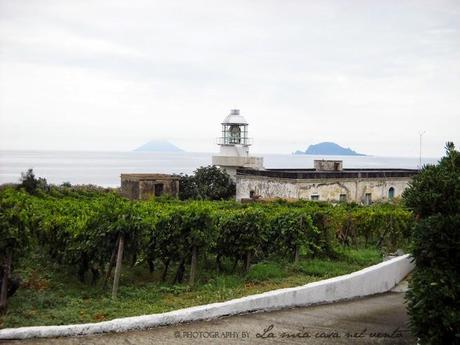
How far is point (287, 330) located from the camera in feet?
28.4

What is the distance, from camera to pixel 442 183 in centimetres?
741

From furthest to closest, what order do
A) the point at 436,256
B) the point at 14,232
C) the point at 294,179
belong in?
1. the point at 294,179
2. the point at 14,232
3. the point at 436,256

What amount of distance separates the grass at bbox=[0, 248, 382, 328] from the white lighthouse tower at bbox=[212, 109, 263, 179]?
92.4 ft

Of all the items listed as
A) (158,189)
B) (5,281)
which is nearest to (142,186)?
(158,189)

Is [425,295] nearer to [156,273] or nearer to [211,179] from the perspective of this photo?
[156,273]

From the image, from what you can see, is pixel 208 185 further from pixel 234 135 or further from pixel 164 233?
pixel 164 233

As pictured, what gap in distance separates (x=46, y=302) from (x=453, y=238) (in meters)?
6.74

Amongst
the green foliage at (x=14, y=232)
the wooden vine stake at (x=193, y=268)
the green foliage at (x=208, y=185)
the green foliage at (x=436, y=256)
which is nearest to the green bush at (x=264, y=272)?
the wooden vine stake at (x=193, y=268)

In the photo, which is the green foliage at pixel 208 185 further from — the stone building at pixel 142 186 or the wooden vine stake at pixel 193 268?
the wooden vine stake at pixel 193 268

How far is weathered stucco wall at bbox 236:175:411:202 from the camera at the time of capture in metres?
36.0

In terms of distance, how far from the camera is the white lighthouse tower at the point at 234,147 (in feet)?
143

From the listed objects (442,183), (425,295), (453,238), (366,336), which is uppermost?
(442,183)

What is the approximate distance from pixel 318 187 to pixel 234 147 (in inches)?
401

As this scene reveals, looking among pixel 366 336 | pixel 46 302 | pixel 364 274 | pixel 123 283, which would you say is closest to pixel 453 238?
pixel 366 336
